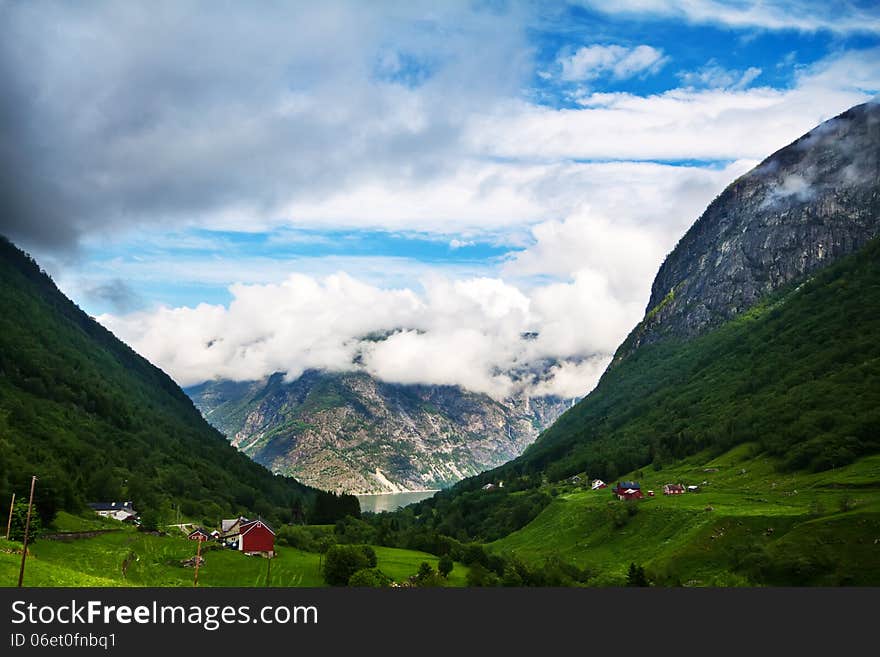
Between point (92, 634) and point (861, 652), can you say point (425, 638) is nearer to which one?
point (92, 634)

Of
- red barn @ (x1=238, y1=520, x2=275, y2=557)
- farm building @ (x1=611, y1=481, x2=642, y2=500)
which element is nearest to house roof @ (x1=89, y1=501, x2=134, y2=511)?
red barn @ (x1=238, y1=520, x2=275, y2=557)

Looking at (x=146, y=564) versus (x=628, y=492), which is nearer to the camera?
(x=146, y=564)

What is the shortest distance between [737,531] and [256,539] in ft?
282

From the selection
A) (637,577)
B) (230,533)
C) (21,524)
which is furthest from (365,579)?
(230,533)

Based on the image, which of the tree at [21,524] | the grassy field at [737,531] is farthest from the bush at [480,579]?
the tree at [21,524]

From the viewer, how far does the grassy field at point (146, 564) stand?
189ft

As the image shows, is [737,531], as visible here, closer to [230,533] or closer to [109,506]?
[230,533]

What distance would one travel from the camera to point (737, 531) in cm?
12025

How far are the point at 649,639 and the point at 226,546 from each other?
335 feet

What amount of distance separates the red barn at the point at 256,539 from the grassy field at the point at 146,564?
226cm

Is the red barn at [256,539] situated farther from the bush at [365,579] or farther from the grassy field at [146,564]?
the bush at [365,579]

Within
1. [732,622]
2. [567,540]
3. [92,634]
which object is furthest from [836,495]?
[92,634]

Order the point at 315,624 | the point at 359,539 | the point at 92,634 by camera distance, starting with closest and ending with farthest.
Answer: the point at 92,634 → the point at 315,624 → the point at 359,539

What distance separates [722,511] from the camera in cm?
13588
